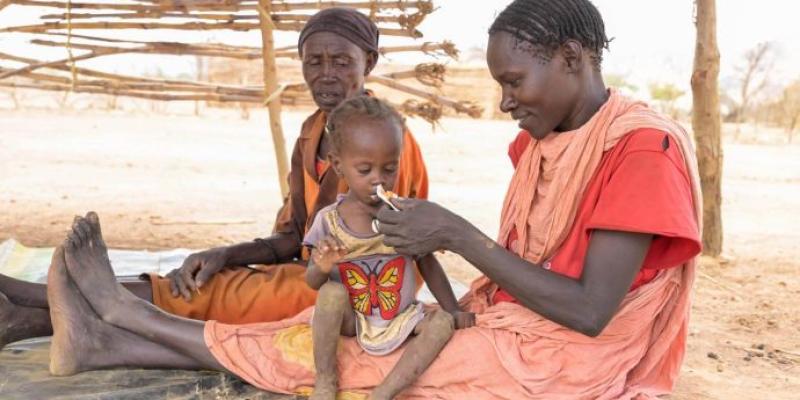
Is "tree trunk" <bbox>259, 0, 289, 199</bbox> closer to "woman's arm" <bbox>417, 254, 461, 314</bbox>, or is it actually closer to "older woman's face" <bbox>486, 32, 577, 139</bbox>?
"woman's arm" <bbox>417, 254, 461, 314</bbox>

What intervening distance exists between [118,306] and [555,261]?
4.30 ft

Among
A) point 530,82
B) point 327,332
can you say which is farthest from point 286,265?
point 530,82

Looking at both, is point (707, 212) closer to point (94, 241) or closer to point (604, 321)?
point (604, 321)

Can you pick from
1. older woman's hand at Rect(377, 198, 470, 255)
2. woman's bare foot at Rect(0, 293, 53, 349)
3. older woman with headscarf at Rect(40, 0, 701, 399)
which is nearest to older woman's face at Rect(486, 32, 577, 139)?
older woman with headscarf at Rect(40, 0, 701, 399)

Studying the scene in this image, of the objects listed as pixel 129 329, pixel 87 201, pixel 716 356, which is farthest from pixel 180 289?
pixel 87 201

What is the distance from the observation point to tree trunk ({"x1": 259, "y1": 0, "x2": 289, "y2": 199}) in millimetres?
5336

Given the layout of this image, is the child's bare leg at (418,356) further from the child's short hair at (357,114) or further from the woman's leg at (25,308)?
the woman's leg at (25,308)

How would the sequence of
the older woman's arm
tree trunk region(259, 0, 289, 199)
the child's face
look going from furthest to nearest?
tree trunk region(259, 0, 289, 199), the child's face, the older woman's arm

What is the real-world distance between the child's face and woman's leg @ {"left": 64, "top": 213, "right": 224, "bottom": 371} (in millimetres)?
653

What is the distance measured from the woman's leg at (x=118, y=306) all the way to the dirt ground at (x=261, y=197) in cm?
168

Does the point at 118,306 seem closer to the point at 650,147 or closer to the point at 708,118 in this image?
the point at 650,147

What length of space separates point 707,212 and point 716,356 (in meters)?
2.34

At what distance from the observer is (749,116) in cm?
2191

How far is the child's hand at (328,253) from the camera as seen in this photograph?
210 centimetres
